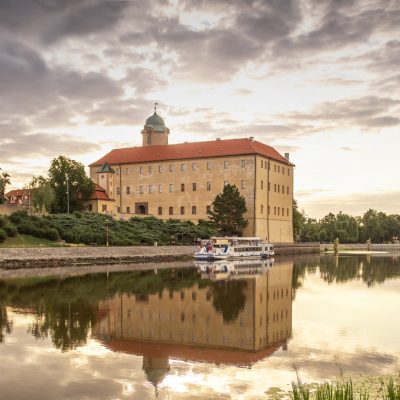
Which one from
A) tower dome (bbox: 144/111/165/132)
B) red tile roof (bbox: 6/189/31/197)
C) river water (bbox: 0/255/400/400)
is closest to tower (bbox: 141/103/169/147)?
tower dome (bbox: 144/111/165/132)

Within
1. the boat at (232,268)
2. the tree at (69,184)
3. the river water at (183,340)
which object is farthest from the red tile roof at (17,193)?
the river water at (183,340)

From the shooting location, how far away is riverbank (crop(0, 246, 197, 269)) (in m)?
40.8

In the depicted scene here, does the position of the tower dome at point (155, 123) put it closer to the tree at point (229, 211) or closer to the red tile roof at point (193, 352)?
the tree at point (229, 211)

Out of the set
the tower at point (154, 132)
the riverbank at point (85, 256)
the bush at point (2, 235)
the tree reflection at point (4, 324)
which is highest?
the tower at point (154, 132)

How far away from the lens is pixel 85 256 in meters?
46.3

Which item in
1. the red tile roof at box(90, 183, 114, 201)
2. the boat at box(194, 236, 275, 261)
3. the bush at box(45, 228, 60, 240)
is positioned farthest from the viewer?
the red tile roof at box(90, 183, 114, 201)

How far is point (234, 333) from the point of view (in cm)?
1616

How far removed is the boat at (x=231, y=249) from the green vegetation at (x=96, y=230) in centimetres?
495

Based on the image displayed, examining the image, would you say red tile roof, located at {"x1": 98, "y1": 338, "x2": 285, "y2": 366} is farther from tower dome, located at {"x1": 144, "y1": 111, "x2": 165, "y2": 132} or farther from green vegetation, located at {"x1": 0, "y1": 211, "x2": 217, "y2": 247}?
tower dome, located at {"x1": 144, "y1": 111, "x2": 165, "y2": 132}

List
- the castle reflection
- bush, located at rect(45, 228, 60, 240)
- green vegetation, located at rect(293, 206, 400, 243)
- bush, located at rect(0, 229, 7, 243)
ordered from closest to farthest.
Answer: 1. the castle reflection
2. bush, located at rect(0, 229, 7, 243)
3. bush, located at rect(45, 228, 60, 240)
4. green vegetation, located at rect(293, 206, 400, 243)

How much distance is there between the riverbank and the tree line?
61.7 m

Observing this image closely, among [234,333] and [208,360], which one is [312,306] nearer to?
[234,333]

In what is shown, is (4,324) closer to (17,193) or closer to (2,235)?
(2,235)

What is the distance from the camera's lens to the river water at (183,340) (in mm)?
10891
